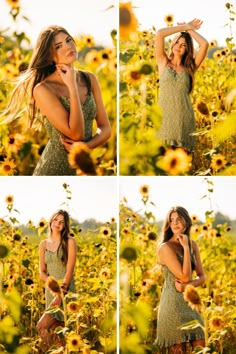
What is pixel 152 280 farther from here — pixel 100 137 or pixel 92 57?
pixel 92 57

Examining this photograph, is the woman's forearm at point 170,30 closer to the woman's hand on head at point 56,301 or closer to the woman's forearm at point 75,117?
the woman's forearm at point 75,117

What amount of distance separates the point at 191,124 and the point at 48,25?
22.1 inches

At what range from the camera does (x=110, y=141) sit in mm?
2674

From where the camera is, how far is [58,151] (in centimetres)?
266

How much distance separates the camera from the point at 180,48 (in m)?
2.69

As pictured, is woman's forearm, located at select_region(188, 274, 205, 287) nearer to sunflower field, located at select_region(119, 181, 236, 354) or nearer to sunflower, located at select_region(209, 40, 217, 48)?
sunflower field, located at select_region(119, 181, 236, 354)

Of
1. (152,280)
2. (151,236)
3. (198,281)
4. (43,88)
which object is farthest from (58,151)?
(198,281)

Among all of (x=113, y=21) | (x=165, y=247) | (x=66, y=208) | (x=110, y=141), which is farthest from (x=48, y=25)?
(x=165, y=247)

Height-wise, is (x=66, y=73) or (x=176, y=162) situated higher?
(x=66, y=73)

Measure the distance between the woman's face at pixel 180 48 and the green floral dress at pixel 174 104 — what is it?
0.18 feet

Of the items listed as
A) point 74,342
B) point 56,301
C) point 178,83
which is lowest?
point 74,342

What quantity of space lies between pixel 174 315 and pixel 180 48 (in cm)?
87

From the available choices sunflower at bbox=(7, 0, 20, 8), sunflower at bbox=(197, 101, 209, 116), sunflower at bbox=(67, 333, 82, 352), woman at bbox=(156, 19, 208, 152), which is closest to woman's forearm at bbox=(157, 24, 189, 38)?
woman at bbox=(156, 19, 208, 152)

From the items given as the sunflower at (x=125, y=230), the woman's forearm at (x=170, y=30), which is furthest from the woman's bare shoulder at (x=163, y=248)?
the woman's forearm at (x=170, y=30)
